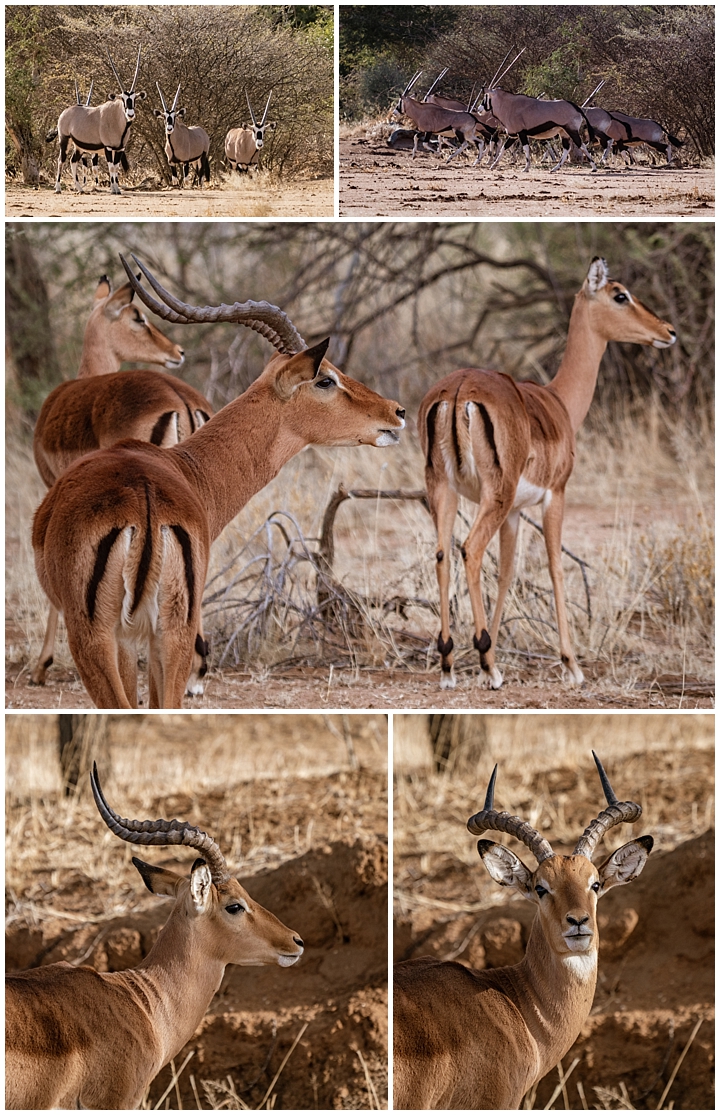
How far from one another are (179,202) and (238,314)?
3.48ft

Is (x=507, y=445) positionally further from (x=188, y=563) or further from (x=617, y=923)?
(x=617, y=923)

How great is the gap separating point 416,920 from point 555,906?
1.80 m

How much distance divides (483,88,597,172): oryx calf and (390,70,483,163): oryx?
0.31 feet

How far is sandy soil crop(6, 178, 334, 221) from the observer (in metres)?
5.11

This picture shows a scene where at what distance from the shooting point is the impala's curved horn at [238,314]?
4207 mm

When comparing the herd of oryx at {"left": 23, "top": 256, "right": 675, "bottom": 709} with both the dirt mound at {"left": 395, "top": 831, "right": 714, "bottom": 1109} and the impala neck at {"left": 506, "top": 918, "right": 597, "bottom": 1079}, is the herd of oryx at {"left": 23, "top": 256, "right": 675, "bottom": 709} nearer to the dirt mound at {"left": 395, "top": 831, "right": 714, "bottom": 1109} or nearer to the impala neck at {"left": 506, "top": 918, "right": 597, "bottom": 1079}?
the dirt mound at {"left": 395, "top": 831, "right": 714, "bottom": 1109}

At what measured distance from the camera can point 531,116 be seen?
510 centimetres

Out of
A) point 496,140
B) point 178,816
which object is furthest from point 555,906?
point 496,140

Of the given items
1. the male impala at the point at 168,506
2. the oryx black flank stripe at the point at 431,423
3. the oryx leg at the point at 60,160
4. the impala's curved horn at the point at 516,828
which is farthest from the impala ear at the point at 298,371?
the impala's curved horn at the point at 516,828

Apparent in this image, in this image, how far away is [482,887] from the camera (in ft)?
19.3

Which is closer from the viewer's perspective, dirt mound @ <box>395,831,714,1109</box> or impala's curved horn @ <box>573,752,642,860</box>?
impala's curved horn @ <box>573,752,642,860</box>

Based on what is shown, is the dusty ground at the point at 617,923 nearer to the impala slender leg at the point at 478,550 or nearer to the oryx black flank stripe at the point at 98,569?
the impala slender leg at the point at 478,550

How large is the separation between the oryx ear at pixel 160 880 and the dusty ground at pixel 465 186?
274cm

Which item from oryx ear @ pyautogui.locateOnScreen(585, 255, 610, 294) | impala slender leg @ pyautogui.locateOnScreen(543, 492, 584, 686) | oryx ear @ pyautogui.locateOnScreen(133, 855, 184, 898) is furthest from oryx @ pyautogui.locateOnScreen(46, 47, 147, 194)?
oryx ear @ pyautogui.locateOnScreen(133, 855, 184, 898)
